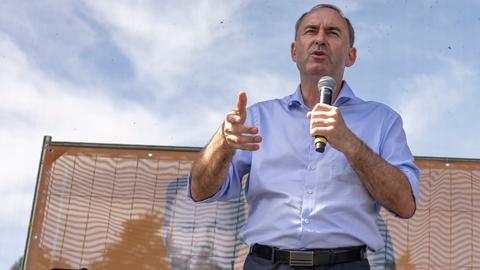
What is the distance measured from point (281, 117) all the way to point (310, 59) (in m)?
0.28

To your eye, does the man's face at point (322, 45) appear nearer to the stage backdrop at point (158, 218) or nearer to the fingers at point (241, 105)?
the fingers at point (241, 105)

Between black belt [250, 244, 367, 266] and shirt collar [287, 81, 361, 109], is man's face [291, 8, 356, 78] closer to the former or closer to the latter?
shirt collar [287, 81, 361, 109]

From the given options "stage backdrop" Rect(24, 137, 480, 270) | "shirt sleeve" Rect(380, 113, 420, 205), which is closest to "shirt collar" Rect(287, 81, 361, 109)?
"shirt sleeve" Rect(380, 113, 420, 205)

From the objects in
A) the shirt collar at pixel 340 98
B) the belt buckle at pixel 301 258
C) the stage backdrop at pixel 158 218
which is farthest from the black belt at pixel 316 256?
the stage backdrop at pixel 158 218

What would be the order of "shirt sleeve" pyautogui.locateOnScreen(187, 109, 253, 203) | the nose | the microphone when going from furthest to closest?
the nose, "shirt sleeve" pyautogui.locateOnScreen(187, 109, 253, 203), the microphone

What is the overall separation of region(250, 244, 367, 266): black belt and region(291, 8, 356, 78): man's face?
2.51ft

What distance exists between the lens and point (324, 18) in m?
2.74

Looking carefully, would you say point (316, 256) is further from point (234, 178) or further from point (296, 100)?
point (296, 100)

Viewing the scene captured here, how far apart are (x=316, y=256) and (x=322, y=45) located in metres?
0.92

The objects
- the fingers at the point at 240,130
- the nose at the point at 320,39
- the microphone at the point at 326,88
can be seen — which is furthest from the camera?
the nose at the point at 320,39

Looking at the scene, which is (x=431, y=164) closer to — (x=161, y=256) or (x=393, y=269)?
(x=393, y=269)

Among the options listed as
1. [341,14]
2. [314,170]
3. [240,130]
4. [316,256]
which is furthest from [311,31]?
[316,256]

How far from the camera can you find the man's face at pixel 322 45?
2.62 meters

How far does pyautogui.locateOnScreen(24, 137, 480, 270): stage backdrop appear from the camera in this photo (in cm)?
711
